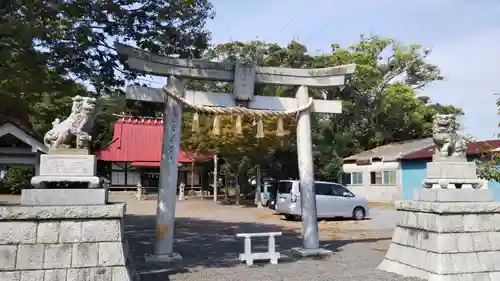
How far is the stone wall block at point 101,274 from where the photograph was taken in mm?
5699

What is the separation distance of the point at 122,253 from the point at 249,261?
3.60 m

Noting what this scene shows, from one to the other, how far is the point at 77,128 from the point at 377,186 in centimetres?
2510

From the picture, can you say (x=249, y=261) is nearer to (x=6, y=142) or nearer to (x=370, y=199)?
(x=6, y=142)

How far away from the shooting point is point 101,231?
584 cm

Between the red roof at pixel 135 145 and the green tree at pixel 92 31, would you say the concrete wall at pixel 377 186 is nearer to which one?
the red roof at pixel 135 145

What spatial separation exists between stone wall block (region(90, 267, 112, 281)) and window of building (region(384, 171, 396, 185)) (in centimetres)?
2403

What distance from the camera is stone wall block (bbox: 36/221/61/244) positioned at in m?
5.68

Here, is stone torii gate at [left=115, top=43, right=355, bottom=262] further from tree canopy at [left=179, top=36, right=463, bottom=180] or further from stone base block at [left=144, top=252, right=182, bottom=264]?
tree canopy at [left=179, top=36, right=463, bottom=180]

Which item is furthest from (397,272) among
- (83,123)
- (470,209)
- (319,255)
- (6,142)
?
(6,142)

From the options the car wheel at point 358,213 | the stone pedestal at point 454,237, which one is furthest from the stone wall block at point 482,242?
the car wheel at point 358,213

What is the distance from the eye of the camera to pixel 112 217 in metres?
5.88

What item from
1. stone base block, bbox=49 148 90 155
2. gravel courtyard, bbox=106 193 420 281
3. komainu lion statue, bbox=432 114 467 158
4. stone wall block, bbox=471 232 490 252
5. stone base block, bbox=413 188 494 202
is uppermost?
komainu lion statue, bbox=432 114 467 158

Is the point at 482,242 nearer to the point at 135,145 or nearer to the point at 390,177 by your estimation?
the point at 390,177

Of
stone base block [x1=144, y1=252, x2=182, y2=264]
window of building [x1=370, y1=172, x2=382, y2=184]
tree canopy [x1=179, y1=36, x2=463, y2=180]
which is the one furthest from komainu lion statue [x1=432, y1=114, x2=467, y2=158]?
window of building [x1=370, y1=172, x2=382, y2=184]
